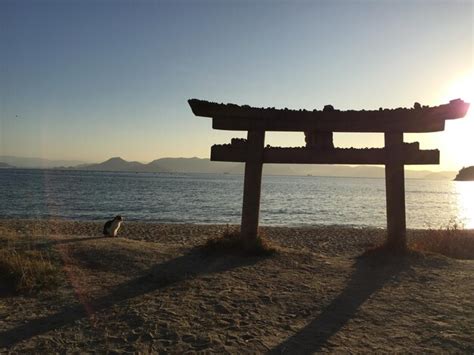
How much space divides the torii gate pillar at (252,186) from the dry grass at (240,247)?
5.9 inches

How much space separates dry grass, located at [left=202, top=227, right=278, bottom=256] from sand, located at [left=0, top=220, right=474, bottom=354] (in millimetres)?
280

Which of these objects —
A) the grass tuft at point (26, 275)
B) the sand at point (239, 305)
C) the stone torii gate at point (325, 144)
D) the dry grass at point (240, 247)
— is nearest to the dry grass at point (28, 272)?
the grass tuft at point (26, 275)

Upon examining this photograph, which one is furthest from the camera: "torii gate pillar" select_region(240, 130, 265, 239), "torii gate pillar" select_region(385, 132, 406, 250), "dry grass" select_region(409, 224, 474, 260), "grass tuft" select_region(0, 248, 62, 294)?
"dry grass" select_region(409, 224, 474, 260)

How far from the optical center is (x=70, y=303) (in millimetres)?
5957

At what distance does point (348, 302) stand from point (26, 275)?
17.0ft

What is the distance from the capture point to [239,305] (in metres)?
6.03

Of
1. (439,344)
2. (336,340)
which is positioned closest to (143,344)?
(336,340)

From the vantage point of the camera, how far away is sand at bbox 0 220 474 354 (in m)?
4.79

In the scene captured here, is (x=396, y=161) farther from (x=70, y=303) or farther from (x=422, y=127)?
(x=70, y=303)

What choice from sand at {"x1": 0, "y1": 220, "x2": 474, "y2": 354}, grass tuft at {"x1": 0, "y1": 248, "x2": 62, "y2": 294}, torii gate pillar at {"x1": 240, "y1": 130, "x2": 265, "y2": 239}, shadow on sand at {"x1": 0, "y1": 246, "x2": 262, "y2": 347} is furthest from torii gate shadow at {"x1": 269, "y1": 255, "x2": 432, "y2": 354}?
grass tuft at {"x1": 0, "y1": 248, "x2": 62, "y2": 294}

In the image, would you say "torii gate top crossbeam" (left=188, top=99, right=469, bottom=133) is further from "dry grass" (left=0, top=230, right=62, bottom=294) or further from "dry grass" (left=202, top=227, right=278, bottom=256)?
"dry grass" (left=0, top=230, right=62, bottom=294)

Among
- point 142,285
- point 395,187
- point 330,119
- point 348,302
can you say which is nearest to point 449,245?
point 395,187

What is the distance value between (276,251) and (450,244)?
5.61m

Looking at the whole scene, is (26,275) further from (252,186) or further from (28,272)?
(252,186)
